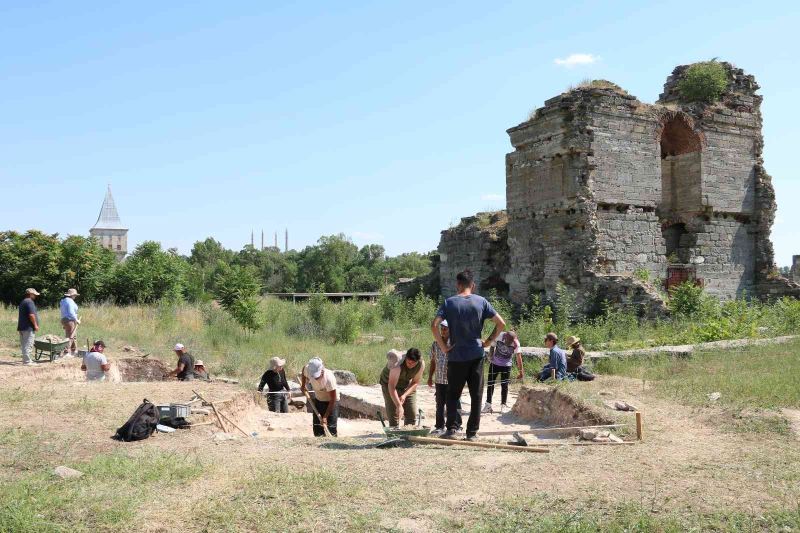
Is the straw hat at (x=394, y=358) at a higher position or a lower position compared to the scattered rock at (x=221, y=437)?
higher

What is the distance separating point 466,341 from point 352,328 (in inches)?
442

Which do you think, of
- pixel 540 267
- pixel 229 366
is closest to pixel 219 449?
pixel 229 366

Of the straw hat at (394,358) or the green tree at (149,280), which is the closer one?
the straw hat at (394,358)

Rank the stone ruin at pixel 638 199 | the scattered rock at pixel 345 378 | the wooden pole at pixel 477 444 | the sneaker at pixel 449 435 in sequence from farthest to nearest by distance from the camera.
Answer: the stone ruin at pixel 638 199 → the scattered rock at pixel 345 378 → the sneaker at pixel 449 435 → the wooden pole at pixel 477 444

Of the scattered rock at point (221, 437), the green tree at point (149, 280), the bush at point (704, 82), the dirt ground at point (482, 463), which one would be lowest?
the scattered rock at point (221, 437)

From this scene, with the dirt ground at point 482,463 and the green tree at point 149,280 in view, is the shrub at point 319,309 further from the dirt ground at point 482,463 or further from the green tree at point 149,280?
the dirt ground at point 482,463

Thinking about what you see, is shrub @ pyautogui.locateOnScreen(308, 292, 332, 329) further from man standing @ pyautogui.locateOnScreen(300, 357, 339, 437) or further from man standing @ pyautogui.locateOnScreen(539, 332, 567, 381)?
man standing @ pyautogui.locateOnScreen(300, 357, 339, 437)

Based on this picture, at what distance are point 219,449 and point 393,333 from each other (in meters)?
11.8

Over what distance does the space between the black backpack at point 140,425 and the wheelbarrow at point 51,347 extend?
21.7 ft

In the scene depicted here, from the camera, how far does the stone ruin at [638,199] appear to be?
17266mm

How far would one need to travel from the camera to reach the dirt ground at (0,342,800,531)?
15.4 ft

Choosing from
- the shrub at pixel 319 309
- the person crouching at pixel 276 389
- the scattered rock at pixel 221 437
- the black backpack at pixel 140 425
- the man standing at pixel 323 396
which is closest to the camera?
the black backpack at pixel 140 425

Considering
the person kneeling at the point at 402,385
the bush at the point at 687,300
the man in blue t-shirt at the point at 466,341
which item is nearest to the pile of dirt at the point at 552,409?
the person kneeling at the point at 402,385

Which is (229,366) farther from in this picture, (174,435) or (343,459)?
(343,459)
